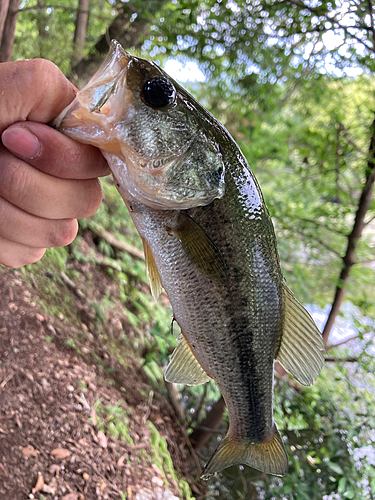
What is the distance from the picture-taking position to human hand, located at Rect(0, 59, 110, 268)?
1.04 metres

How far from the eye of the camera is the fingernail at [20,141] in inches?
40.9

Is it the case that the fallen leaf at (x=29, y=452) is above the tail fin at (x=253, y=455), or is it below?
below

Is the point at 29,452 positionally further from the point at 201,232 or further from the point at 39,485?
the point at 201,232

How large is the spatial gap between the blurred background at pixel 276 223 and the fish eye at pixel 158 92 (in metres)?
2.31

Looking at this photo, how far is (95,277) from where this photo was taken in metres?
4.47

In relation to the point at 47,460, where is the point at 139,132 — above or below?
above

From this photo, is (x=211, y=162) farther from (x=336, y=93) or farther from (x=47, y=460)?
(x=336, y=93)

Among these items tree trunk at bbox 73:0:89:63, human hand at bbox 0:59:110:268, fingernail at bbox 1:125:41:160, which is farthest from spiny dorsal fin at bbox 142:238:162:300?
tree trunk at bbox 73:0:89:63

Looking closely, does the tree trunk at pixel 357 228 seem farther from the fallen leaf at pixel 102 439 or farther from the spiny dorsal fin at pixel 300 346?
the fallen leaf at pixel 102 439

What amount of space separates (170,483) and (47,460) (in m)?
1.23

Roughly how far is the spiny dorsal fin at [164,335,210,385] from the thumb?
99 cm

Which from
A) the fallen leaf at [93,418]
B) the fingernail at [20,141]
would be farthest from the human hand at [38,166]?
the fallen leaf at [93,418]

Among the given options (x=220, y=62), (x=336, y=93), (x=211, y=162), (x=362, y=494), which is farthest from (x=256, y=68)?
(x=362, y=494)

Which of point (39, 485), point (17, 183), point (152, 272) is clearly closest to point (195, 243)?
point (152, 272)
